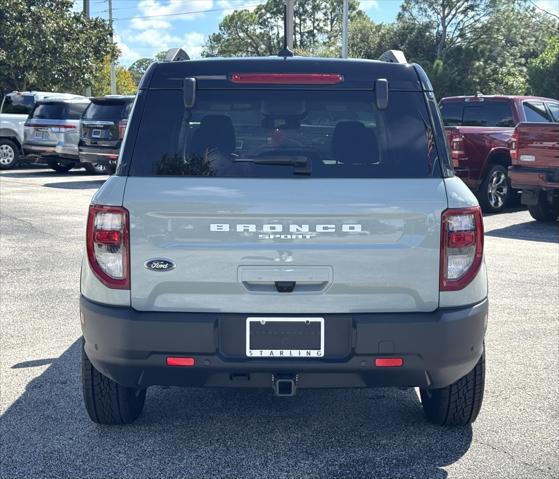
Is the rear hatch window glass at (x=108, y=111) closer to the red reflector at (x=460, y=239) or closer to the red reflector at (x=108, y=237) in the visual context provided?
the red reflector at (x=108, y=237)

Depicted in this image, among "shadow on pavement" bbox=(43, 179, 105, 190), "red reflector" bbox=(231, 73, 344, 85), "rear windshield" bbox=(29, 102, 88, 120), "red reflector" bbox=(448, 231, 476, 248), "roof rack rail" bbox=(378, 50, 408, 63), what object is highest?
"roof rack rail" bbox=(378, 50, 408, 63)

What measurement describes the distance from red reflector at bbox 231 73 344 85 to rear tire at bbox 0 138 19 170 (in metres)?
19.3

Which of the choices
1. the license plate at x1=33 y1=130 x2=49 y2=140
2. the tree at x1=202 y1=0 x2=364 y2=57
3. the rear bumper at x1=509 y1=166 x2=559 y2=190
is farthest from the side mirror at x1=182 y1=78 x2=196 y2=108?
the tree at x1=202 y1=0 x2=364 y2=57

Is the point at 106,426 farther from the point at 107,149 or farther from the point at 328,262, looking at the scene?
the point at 107,149

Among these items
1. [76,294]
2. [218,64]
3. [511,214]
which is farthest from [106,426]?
[511,214]

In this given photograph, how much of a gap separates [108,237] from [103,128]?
15372 mm

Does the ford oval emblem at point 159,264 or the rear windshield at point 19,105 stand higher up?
the rear windshield at point 19,105

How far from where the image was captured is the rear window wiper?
367 centimetres

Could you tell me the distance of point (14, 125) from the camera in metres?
21.5

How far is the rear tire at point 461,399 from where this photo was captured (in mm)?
4172

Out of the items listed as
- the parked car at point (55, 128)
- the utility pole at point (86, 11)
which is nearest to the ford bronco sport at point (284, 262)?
the parked car at point (55, 128)

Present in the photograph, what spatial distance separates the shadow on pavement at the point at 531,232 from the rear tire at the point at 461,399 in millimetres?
7481

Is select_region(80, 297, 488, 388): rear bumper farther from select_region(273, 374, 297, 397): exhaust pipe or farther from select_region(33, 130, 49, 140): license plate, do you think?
select_region(33, 130, 49, 140): license plate

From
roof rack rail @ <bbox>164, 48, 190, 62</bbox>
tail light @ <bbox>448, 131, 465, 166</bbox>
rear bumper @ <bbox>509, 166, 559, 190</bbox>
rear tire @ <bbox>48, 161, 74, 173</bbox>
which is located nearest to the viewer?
roof rack rail @ <bbox>164, 48, 190, 62</bbox>
